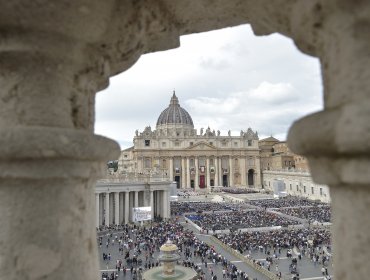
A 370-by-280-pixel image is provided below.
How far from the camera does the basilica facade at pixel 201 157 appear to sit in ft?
228

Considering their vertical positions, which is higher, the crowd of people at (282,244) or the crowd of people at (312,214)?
the crowd of people at (312,214)

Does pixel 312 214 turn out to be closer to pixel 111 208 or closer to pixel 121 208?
pixel 121 208

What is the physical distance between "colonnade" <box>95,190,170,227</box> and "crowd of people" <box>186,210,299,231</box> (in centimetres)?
304

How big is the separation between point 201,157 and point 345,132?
7020 centimetres

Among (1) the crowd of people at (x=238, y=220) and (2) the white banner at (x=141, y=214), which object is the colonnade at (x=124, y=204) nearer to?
(1) the crowd of people at (x=238, y=220)

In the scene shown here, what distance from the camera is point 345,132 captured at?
125 centimetres

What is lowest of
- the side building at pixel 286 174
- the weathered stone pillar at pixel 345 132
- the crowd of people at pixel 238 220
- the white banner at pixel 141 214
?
the crowd of people at pixel 238 220

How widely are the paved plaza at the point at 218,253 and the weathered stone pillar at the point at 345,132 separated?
52.5ft

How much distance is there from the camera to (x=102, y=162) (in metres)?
2.12

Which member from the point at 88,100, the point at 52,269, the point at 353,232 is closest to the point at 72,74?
the point at 88,100

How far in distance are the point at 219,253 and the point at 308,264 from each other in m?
5.07

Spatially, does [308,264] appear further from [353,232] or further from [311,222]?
[353,232]

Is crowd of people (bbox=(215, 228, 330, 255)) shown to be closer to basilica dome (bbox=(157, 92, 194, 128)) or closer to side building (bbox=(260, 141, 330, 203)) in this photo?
side building (bbox=(260, 141, 330, 203))

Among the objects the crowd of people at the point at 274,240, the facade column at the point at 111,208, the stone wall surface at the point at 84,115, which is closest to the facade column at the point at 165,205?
the facade column at the point at 111,208
